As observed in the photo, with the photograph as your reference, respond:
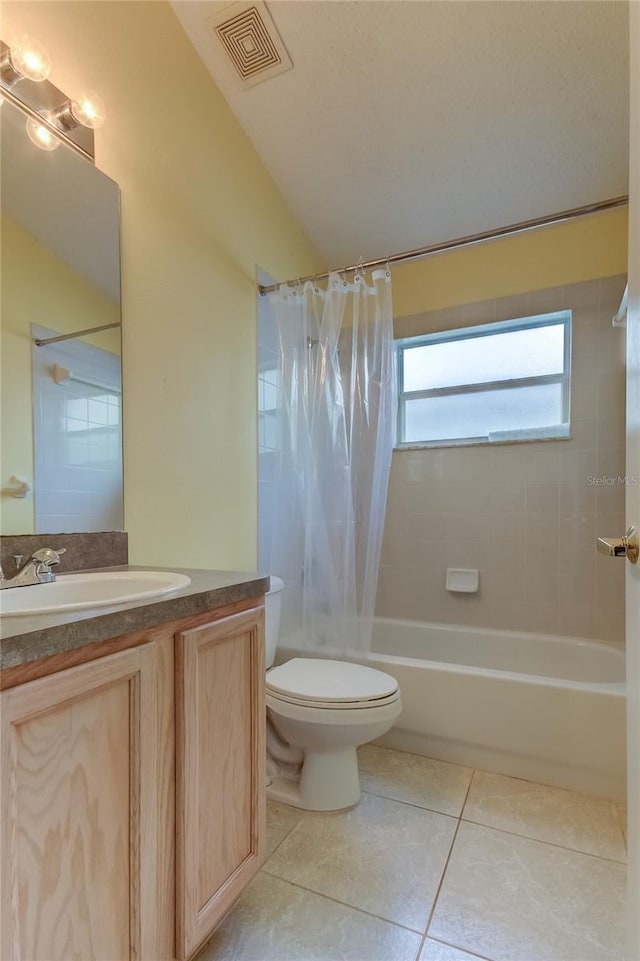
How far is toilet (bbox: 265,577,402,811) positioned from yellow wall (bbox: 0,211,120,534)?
0.94 m

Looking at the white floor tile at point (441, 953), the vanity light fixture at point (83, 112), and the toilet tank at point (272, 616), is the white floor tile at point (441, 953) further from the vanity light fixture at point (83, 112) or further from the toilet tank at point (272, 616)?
the vanity light fixture at point (83, 112)

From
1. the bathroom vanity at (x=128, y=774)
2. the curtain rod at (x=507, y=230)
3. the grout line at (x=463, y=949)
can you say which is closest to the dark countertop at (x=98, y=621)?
the bathroom vanity at (x=128, y=774)

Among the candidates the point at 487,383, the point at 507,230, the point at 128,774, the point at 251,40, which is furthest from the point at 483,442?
the point at 128,774

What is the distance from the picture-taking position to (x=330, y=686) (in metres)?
1.54

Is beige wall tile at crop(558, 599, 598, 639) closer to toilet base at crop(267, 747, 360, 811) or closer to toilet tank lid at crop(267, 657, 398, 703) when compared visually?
toilet tank lid at crop(267, 657, 398, 703)

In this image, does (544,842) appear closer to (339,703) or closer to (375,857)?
(375,857)

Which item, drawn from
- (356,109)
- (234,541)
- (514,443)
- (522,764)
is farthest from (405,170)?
(522,764)

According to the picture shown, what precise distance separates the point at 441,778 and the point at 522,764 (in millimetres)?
304

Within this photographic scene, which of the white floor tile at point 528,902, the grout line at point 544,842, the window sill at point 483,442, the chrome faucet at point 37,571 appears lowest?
the grout line at point 544,842

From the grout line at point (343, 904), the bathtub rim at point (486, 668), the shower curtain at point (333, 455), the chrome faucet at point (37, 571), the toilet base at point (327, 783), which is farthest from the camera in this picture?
the shower curtain at point (333, 455)

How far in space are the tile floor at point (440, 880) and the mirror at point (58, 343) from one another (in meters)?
1.10

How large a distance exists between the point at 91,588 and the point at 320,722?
0.83 meters

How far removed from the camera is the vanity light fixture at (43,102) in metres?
1.06

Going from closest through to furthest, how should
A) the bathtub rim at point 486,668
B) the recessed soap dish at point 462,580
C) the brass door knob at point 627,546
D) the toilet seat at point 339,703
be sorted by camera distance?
the brass door knob at point 627,546 → the toilet seat at point 339,703 → the bathtub rim at point 486,668 → the recessed soap dish at point 462,580
